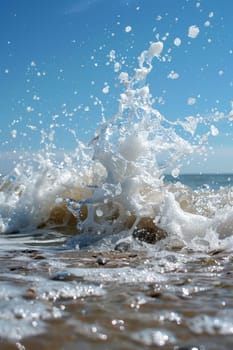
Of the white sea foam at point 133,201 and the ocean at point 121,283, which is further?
the white sea foam at point 133,201

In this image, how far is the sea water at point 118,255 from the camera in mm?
1925

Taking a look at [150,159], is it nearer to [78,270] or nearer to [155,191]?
[155,191]

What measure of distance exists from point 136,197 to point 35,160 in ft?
8.62

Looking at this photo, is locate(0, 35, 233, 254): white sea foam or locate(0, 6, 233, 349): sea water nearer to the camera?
locate(0, 6, 233, 349): sea water

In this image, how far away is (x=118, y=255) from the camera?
390 cm

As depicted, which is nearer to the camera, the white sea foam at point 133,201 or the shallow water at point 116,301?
the shallow water at point 116,301

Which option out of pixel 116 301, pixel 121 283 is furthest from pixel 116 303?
pixel 121 283

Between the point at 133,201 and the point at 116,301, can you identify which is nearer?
the point at 116,301

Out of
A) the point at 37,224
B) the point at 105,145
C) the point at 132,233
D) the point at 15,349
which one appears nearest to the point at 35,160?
the point at 37,224

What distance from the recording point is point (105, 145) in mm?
5520

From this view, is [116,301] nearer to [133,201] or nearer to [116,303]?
[116,303]

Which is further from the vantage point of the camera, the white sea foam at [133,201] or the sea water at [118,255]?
the white sea foam at [133,201]

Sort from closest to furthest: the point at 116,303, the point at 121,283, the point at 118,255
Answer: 1. the point at 116,303
2. the point at 121,283
3. the point at 118,255

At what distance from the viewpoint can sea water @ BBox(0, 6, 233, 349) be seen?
1925 mm
